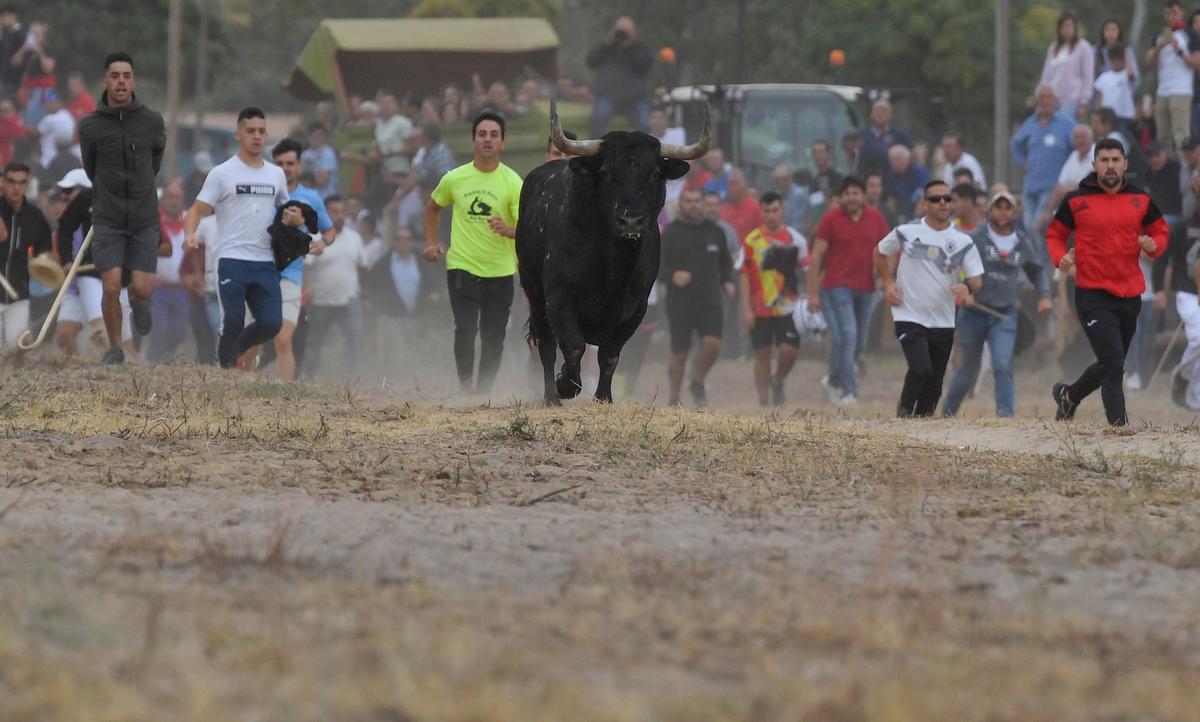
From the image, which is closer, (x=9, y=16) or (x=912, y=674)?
(x=912, y=674)

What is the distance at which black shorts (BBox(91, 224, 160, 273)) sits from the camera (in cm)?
1414

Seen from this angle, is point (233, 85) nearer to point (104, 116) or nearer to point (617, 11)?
point (617, 11)

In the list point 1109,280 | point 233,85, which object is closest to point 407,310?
point 1109,280

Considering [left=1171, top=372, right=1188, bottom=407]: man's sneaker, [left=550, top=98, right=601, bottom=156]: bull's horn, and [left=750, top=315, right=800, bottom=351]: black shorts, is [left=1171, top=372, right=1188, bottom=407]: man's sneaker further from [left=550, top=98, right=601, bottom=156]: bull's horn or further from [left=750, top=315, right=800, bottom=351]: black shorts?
[left=550, top=98, right=601, bottom=156]: bull's horn

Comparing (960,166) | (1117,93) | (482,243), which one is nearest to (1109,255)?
(482,243)

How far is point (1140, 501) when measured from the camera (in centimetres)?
859

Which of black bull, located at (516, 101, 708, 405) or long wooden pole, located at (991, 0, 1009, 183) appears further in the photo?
long wooden pole, located at (991, 0, 1009, 183)

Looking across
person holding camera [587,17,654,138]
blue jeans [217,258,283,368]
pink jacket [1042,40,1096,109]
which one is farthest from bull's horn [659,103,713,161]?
person holding camera [587,17,654,138]

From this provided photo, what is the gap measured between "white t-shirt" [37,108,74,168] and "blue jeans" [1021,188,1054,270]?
1256 centimetres

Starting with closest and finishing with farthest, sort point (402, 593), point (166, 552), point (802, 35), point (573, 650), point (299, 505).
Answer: point (573, 650), point (402, 593), point (166, 552), point (299, 505), point (802, 35)

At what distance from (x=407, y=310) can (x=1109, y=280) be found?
1144 cm

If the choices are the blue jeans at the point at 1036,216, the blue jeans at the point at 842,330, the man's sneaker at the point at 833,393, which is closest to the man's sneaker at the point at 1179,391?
the blue jeans at the point at 842,330

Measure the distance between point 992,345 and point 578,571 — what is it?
379 inches

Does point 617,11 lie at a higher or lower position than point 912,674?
higher
